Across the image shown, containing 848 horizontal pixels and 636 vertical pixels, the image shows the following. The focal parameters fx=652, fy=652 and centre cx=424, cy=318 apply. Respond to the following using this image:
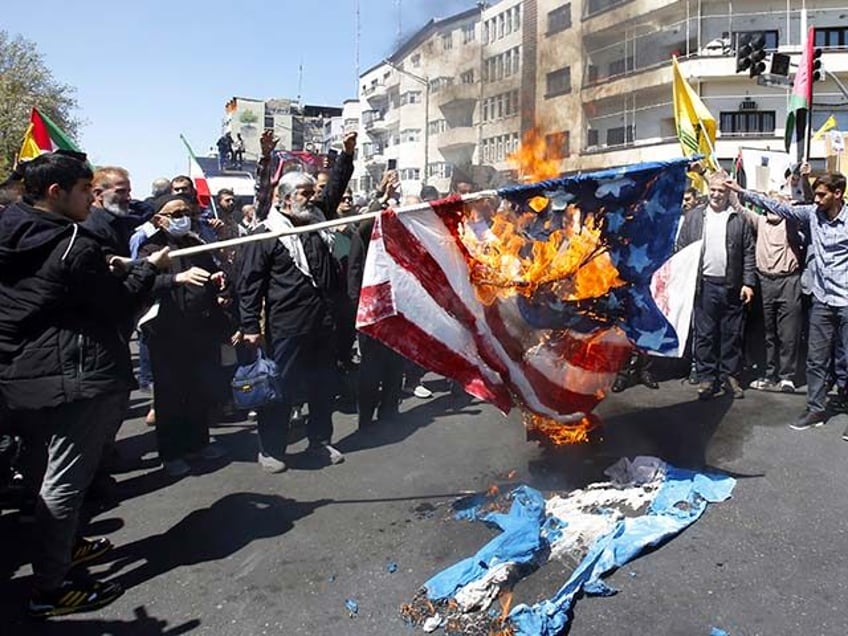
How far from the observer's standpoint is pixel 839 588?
3.11 meters

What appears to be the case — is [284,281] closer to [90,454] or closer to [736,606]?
[90,454]

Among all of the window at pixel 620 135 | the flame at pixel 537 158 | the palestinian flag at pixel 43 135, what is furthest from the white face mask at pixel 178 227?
the window at pixel 620 135

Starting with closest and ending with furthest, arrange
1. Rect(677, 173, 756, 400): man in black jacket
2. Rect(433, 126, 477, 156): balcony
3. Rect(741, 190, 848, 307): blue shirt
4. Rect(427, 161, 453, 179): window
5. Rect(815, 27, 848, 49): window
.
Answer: Rect(741, 190, 848, 307): blue shirt < Rect(677, 173, 756, 400): man in black jacket < Rect(433, 126, 477, 156): balcony < Rect(427, 161, 453, 179): window < Rect(815, 27, 848, 49): window

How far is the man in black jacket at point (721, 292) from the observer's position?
656cm

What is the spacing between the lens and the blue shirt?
212 inches

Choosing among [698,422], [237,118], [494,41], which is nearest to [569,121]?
[494,41]

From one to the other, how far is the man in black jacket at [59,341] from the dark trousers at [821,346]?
17.4 ft

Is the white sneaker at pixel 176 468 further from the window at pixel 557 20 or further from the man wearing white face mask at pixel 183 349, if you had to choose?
the window at pixel 557 20

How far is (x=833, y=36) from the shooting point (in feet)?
101

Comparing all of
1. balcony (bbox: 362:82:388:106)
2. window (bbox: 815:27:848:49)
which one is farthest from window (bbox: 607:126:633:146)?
balcony (bbox: 362:82:388:106)

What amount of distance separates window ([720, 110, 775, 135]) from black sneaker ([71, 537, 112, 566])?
33.4 metres

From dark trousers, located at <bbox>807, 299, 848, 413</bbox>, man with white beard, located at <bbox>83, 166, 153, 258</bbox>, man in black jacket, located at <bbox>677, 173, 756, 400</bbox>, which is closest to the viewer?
man with white beard, located at <bbox>83, 166, 153, 258</bbox>

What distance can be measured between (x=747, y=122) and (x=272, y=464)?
32.7 metres

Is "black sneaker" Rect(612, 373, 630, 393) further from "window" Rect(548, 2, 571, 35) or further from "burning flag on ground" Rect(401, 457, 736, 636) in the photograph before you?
"window" Rect(548, 2, 571, 35)
